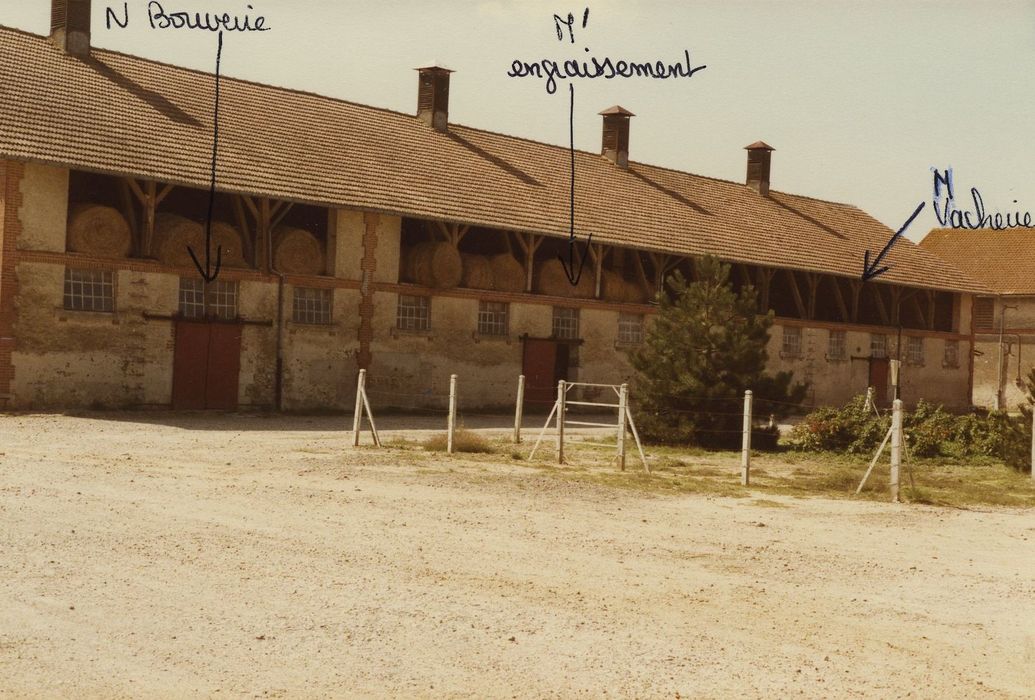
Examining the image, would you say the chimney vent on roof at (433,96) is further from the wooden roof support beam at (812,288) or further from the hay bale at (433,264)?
the wooden roof support beam at (812,288)

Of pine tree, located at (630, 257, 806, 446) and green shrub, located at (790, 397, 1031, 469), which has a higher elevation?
pine tree, located at (630, 257, 806, 446)

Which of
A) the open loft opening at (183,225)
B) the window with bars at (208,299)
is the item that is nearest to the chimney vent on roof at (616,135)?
the open loft opening at (183,225)

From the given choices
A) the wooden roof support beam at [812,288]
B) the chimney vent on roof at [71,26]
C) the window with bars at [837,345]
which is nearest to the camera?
the chimney vent on roof at [71,26]

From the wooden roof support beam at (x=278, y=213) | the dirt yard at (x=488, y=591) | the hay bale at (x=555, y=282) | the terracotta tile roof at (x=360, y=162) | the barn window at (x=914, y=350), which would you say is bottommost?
the dirt yard at (x=488, y=591)

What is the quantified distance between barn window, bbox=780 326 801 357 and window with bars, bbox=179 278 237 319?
1710 centimetres

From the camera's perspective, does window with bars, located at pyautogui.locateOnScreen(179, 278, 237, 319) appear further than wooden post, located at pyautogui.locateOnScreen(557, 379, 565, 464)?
Yes

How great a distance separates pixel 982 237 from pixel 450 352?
3225 cm

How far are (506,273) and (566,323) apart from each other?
2331 mm

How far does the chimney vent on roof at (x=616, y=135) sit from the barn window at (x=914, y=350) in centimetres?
1099

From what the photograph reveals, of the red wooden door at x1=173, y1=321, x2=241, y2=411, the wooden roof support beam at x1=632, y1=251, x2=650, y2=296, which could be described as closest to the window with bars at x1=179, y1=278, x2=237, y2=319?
the red wooden door at x1=173, y1=321, x2=241, y2=411

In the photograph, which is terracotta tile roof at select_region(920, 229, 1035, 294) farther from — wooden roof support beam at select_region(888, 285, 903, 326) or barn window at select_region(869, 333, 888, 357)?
barn window at select_region(869, 333, 888, 357)

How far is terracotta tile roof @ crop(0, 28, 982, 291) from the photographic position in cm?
2408

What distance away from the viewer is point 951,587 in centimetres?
900

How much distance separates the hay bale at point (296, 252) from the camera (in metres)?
25.7
